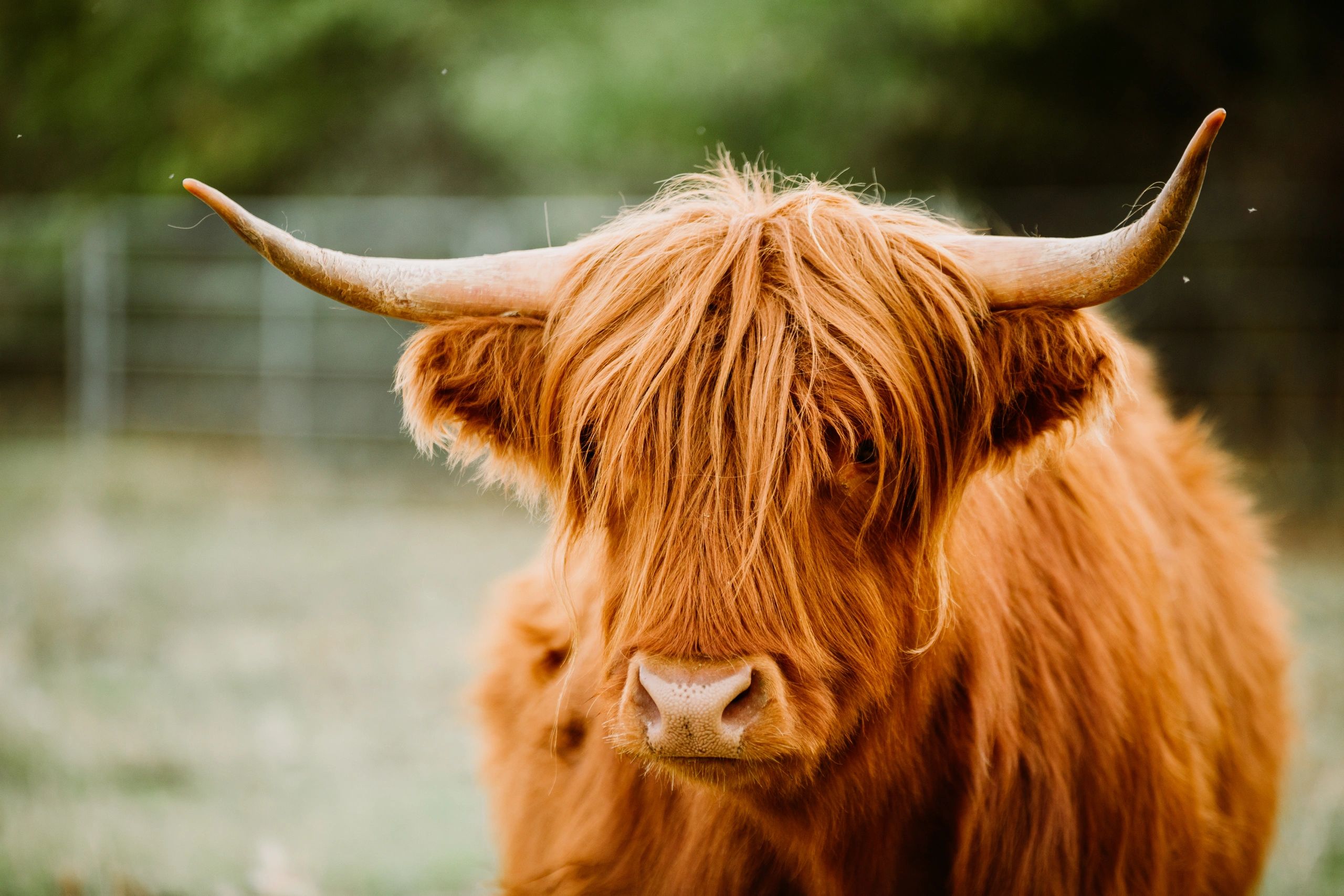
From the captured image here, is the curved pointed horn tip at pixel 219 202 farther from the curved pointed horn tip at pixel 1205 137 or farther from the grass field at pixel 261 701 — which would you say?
the grass field at pixel 261 701

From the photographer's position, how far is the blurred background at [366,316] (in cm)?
421

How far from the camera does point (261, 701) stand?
5.09 metres

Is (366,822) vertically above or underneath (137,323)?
underneath

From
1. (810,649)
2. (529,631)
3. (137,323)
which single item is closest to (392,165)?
(137,323)

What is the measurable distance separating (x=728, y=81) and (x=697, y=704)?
925 centimetres

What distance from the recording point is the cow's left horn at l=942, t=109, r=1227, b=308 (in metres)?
1.58

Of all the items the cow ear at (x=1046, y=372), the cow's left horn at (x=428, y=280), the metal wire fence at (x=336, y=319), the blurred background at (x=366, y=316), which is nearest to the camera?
the cow ear at (x=1046, y=372)

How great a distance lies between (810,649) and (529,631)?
1178 mm

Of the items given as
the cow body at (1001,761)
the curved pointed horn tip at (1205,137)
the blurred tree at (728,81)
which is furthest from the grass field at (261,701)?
the blurred tree at (728,81)

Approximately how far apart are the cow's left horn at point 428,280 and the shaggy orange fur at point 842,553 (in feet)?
0.13

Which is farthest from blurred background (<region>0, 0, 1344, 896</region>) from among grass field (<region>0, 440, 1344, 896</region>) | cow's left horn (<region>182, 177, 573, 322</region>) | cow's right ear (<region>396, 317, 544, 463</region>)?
cow's left horn (<region>182, 177, 573, 322</region>)

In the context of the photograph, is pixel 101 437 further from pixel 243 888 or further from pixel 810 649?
pixel 810 649

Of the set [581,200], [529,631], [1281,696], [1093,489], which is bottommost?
[1281,696]

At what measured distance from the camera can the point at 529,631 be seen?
282 centimetres
